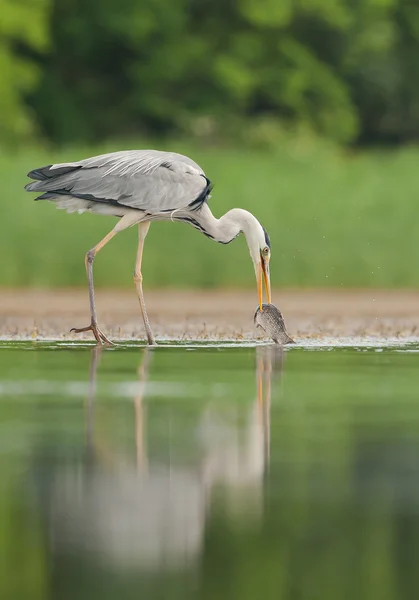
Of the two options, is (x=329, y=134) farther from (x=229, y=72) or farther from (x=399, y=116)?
(x=399, y=116)

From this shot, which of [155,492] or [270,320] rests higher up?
[270,320]

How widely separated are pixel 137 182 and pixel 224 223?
87 cm

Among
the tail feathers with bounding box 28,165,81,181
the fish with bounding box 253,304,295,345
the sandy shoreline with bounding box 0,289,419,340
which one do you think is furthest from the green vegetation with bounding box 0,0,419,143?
the fish with bounding box 253,304,295,345

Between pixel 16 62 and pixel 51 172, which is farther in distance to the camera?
pixel 16 62

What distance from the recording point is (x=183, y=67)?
3622cm

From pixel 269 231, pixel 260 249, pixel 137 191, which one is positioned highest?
pixel 269 231

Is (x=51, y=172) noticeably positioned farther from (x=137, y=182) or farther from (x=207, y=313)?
(x=207, y=313)

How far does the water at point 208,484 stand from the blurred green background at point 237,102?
12.1 m

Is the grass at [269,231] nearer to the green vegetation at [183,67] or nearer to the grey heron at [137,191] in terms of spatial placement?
the grey heron at [137,191]

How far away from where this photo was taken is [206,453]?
23.5ft

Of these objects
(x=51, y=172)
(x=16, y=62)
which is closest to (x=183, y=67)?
(x=16, y=62)

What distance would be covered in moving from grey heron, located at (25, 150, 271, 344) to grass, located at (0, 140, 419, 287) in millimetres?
6997

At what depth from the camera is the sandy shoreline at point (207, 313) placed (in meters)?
14.5

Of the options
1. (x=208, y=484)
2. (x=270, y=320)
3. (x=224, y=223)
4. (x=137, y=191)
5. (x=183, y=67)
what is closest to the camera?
(x=208, y=484)
